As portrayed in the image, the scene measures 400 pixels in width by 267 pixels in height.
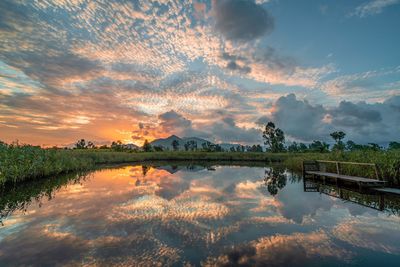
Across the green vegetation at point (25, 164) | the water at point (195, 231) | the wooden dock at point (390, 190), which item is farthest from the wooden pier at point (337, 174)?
the green vegetation at point (25, 164)

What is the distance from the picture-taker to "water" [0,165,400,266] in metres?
4.77

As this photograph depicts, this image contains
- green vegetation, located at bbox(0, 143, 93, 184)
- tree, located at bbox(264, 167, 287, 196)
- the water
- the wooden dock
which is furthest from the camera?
tree, located at bbox(264, 167, 287, 196)

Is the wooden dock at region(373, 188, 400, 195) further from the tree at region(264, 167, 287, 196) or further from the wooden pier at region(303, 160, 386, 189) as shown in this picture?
the tree at region(264, 167, 287, 196)

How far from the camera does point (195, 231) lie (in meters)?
6.36

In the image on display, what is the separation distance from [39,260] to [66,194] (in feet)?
25.7

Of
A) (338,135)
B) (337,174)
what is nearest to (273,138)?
(338,135)

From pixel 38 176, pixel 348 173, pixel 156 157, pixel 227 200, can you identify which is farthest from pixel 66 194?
pixel 156 157

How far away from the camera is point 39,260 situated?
15.2ft

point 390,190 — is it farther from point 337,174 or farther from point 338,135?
point 338,135

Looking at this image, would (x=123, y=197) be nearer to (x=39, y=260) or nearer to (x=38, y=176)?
(x=39, y=260)

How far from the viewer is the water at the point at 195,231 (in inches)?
188

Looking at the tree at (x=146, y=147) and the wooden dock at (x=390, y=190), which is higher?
the tree at (x=146, y=147)

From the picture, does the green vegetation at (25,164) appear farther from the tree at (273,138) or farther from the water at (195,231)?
the tree at (273,138)

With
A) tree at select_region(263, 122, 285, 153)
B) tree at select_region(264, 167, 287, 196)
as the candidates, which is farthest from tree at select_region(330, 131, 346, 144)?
tree at select_region(264, 167, 287, 196)
